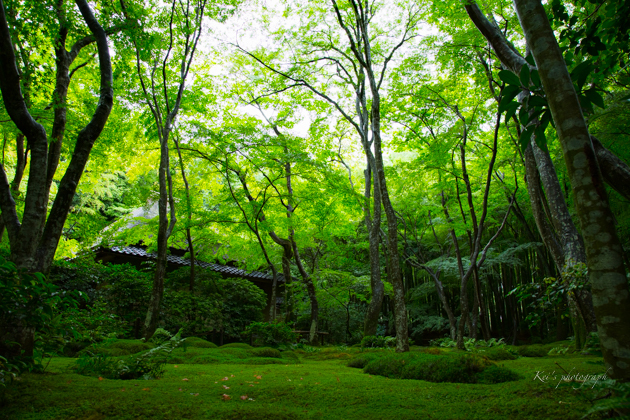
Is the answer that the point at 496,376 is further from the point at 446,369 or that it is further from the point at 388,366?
the point at 388,366

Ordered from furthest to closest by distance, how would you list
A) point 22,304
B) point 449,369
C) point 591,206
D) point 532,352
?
point 532,352
point 449,369
point 22,304
point 591,206

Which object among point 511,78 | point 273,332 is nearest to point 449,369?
point 511,78

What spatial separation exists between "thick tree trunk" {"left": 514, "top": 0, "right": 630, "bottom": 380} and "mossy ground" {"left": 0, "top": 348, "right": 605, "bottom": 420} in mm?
248

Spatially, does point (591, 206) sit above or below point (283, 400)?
above

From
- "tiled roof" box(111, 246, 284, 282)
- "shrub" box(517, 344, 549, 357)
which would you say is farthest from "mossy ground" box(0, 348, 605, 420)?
"tiled roof" box(111, 246, 284, 282)

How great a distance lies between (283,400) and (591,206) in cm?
230

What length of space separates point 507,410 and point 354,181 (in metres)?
13.7

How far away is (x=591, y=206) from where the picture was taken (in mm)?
1669

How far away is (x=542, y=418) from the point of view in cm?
194

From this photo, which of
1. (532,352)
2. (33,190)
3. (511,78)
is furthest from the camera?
(532,352)

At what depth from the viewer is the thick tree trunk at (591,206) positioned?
1.53 meters

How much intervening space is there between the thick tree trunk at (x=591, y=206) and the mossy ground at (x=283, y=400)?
248 mm

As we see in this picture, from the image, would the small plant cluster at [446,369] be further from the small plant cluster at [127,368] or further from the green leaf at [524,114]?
the small plant cluster at [127,368]

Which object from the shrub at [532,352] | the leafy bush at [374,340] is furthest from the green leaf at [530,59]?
the leafy bush at [374,340]
